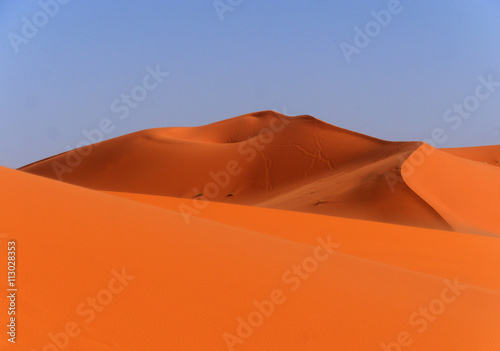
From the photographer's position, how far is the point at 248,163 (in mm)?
28859

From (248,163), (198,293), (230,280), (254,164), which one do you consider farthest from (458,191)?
(198,293)

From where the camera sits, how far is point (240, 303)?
13.9 ft

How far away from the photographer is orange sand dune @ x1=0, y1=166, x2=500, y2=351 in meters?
3.57

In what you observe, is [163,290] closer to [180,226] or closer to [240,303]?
[240,303]

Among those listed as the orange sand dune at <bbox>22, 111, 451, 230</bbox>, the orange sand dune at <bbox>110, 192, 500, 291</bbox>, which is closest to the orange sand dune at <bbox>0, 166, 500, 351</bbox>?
the orange sand dune at <bbox>110, 192, 500, 291</bbox>

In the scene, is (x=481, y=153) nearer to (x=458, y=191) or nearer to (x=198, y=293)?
(x=458, y=191)

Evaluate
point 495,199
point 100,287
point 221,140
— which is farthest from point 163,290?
point 221,140

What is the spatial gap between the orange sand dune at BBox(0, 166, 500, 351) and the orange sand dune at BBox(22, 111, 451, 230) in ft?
39.2

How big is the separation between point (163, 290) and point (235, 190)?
22.5 m

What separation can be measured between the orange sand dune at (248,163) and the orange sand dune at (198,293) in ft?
39.2

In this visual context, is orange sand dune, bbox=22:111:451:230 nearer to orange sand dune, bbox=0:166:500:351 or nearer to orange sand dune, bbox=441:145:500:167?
orange sand dune, bbox=0:166:500:351

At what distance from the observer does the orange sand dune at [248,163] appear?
20594mm

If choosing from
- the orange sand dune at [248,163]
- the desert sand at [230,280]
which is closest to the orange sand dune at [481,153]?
the orange sand dune at [248,163]

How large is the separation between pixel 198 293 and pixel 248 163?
2471 cm
